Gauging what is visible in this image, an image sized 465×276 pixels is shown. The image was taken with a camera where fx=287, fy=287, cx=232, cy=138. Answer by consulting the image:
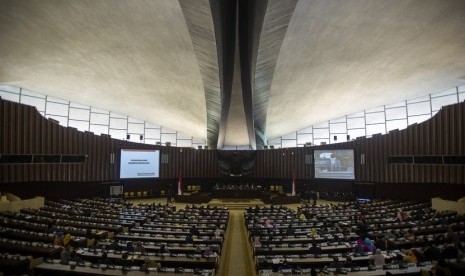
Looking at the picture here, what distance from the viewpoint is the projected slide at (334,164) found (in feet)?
76.9

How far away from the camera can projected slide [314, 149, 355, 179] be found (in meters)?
23.4

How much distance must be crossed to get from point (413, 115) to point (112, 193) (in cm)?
2568

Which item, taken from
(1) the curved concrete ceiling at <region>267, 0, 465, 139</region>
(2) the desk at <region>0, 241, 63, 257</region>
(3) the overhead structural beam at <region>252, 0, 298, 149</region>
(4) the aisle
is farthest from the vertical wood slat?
(4) the aisle

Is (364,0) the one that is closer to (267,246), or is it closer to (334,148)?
(267,246)

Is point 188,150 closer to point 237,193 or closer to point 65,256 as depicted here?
point 237,193

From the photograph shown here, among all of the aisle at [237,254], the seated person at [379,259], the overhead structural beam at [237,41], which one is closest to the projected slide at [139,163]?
the overhead structural beam at [237,41]

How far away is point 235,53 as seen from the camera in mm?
13977

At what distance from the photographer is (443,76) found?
19.4 m

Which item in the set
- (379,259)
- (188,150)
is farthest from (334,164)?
(379,259)

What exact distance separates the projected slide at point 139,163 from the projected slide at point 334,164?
1440 cm

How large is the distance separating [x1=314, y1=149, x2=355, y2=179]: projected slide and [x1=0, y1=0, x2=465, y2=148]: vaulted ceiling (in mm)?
3779

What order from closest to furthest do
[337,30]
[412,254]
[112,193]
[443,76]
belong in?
[412,254] < [337,30] < [443,76] < [112,193]

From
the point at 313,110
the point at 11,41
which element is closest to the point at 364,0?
the point at 313,110

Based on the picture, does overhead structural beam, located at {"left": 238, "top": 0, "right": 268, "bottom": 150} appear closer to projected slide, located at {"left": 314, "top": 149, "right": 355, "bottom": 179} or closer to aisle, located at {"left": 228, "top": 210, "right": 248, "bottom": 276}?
aisle, located at {"left": 228, "top": 210, "right": 248, "bottom": 276}
